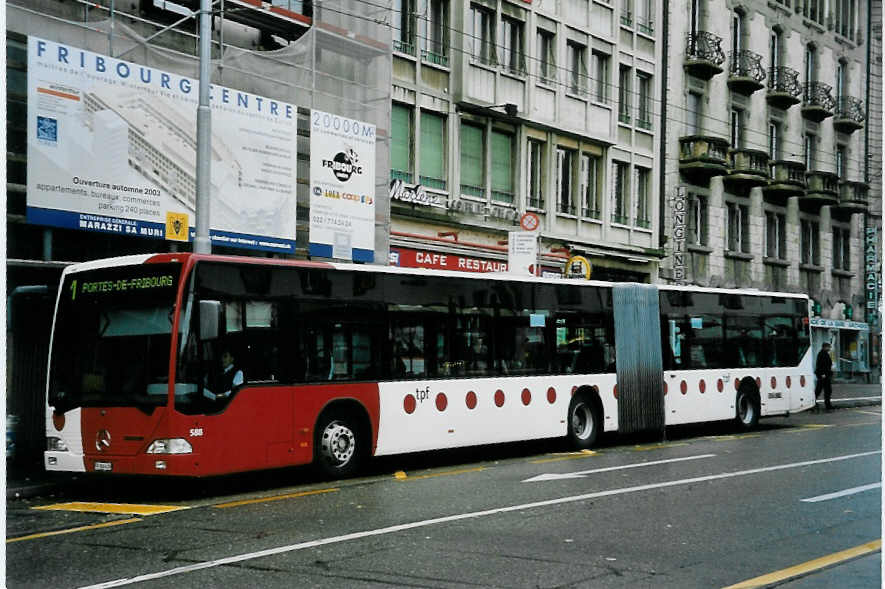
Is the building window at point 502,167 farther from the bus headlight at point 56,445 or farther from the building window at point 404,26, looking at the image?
the bus headlight at point 56,445

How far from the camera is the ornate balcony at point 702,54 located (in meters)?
41.2

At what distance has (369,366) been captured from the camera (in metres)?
16.7

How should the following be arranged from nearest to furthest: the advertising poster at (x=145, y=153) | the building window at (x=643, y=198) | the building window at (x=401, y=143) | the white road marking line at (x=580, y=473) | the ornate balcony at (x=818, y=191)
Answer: the white road marking line at (x=580, y=473) → the advertising poster at (x=145, y=153) → the building window at (x=401, y=143) → the building window at (x=643, y=198) → the ornate balcony at (x=818, y=191)

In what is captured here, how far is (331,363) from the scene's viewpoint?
16.1m

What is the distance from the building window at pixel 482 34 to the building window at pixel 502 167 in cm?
208

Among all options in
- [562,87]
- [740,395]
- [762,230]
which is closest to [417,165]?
[562,87]

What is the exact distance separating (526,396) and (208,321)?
22.7 ft

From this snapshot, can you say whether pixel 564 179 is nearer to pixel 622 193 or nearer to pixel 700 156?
pixel 622 193

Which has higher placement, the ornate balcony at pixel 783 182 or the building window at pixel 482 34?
the building window at pixel 482 34

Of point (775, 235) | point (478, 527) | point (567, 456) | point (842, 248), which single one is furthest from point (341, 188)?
point (842, 248)

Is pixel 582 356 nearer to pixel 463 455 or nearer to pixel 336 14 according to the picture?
pixel 463 455

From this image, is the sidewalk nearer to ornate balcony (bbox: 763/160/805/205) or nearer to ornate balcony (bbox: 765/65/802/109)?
ornate balcony (bbox: 763/160/805/205)

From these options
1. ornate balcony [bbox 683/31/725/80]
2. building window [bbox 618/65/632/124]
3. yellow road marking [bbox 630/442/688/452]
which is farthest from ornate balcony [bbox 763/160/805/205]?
yellow road marking [bbox 630/442/688/452]

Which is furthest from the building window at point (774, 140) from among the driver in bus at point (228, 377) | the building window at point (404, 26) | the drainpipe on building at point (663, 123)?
the driver in bus at point (228, 377)
